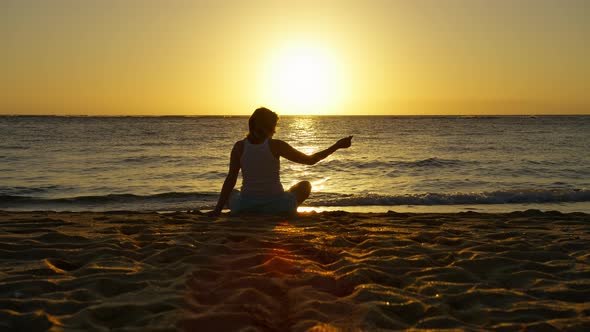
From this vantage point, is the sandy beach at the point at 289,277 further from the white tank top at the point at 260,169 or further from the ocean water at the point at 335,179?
the ocean water at the point at 335,179

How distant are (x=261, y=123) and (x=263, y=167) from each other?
1.87ft

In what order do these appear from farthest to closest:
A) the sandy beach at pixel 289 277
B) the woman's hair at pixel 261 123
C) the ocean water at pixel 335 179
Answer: the ocean water at pixel 335 179 → the woman's hair at pixel 261 123 → the sandy beach at pixel 289 277

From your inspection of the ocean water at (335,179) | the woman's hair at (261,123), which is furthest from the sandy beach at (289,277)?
the ocean water at (335,179)

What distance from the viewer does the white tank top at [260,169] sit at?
20.6 ft

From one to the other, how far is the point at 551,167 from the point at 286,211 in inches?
586

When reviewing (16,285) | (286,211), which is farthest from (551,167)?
(16,285)

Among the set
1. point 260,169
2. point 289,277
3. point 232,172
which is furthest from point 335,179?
point 289,277

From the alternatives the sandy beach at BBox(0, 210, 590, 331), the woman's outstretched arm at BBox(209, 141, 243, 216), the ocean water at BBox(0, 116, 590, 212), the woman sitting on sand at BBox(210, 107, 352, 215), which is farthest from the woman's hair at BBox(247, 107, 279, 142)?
the ocean water at BBox(0, 116, 590, 212)

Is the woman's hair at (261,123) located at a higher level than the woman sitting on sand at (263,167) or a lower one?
higher

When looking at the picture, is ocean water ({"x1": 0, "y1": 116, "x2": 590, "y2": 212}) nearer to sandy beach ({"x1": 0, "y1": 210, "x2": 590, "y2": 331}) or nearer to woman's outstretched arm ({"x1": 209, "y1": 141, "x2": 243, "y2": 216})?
woman's outstretched arm ({"x1": 209, "y1": 141, "x2": 243, "y2": 216})

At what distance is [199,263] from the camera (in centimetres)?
419

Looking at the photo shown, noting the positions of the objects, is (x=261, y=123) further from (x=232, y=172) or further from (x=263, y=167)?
(x=232, y=172)

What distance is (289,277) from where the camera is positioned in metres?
3.82

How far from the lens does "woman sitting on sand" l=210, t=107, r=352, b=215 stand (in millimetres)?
6176
